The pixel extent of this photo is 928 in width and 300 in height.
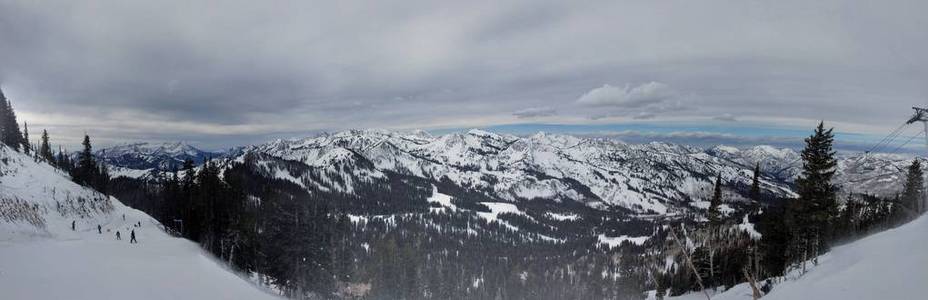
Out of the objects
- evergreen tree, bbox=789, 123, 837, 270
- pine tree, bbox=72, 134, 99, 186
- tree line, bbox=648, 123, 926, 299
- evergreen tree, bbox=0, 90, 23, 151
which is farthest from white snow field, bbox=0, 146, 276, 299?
evergreen tree, bbox=789, 123, 837, 270

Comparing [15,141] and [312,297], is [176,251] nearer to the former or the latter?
[312,297]

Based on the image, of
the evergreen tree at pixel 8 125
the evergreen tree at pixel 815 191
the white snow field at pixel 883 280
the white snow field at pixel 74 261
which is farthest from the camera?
the evergreen tree at pixel 8 125

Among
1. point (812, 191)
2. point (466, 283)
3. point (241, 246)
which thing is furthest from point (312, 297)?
point (466, 283)

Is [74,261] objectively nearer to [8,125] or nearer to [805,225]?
[805,225]

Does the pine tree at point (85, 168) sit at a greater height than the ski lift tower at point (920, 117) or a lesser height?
lesser

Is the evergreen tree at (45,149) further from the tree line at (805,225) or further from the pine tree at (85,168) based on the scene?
the tree line at (805,225)

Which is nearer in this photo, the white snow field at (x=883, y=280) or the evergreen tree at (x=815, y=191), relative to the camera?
the white snow field at (x=883, y=280)

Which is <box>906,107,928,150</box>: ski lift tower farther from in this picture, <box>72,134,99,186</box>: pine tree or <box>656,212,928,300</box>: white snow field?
<box>72,134,99,186</box>: pine tree

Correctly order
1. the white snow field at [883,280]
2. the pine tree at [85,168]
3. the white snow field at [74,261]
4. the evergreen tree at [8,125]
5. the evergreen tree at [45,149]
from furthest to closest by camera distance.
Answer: the evergreen tree at [45,149], the evergreen tree at [8,125], the pine tree at [85,168], the white snow field at [74,261], the white snow field at [883,280]

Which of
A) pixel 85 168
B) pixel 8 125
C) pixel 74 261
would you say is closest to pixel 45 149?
pixel 8 125

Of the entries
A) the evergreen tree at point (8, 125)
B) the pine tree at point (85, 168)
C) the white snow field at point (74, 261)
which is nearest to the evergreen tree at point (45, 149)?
the evergreen tree at point (8, 125)
